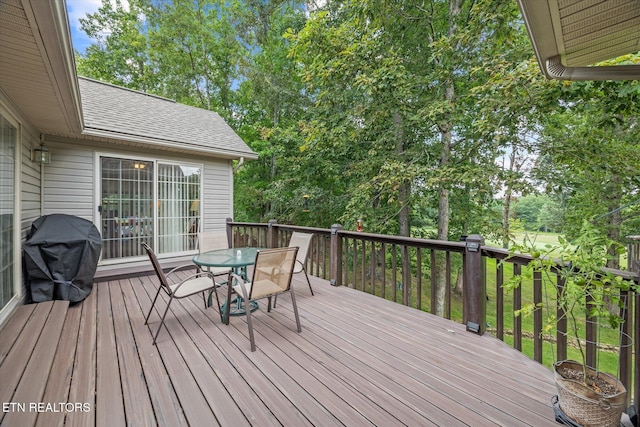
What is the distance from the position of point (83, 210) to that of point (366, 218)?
18.9ft

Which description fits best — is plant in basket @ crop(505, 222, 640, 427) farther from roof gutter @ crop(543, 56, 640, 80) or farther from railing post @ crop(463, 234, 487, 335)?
roof gutter @ crop(543, 56, 640, 80)

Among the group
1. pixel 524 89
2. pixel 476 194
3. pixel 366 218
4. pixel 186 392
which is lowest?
pixel 186 392

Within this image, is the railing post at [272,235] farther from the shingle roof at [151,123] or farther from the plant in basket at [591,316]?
the plant in basket at [591,316]

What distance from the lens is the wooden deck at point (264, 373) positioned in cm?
167

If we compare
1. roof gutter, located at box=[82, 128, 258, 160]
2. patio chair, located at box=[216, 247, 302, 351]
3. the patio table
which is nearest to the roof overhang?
patio chair, located at box=[216, 247, 302, 351]

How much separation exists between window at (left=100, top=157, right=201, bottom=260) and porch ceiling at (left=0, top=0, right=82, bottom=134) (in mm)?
1860

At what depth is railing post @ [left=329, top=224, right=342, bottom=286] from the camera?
14.0 ft

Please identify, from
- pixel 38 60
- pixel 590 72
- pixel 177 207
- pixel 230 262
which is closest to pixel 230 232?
pixel 177 207

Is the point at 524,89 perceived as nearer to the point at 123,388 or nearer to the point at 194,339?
the point at 194,339

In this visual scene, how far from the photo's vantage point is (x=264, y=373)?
6.87 feet

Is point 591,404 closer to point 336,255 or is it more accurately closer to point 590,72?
point 590,72

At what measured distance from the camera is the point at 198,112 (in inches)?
309

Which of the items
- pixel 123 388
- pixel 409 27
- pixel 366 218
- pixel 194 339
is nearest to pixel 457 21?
pixel 409 27

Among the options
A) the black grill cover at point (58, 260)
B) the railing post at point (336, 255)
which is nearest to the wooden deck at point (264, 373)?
the black grill cover at point (58, 260)
